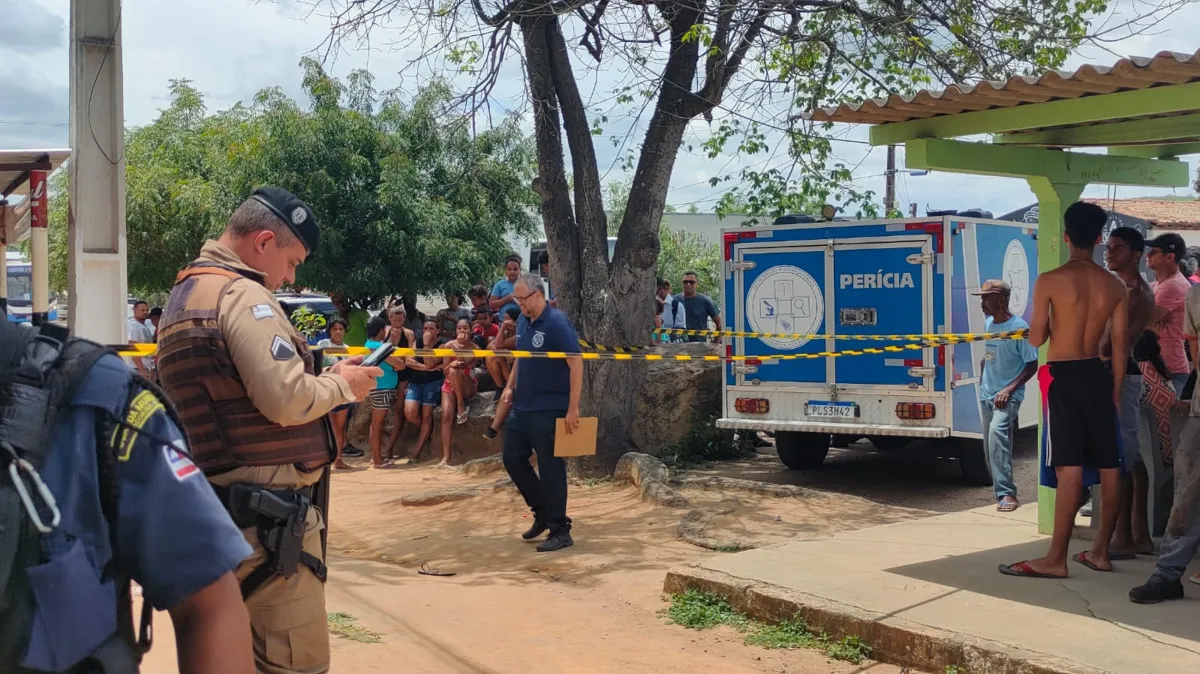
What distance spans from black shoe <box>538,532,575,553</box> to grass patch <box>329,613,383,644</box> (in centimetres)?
211

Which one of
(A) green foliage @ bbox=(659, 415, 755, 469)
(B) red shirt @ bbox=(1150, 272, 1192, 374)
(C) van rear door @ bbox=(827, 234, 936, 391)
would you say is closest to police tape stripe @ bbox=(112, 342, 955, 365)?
(C) van rear door @ bbox=(827, 234, 936, 391)

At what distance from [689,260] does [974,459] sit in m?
27.3

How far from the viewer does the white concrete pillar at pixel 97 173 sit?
5863 mm

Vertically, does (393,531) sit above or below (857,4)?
below

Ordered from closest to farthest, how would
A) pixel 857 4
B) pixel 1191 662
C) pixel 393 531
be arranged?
1. pixel 1191 662
2. pixel 393 531
3. pixel 857 4

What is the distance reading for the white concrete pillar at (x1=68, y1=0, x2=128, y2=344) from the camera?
231 inches

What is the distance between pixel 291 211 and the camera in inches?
132

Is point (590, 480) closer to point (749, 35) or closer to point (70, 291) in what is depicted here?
point (749, 35)

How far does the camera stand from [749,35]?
985cm

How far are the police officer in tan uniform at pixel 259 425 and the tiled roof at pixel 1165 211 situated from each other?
2869 centimetres

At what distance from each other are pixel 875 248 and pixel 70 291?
676 cm

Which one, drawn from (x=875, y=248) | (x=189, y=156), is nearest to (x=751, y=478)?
(x=875, y=248)

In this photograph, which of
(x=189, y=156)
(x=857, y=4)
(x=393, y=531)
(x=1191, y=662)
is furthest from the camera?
(x=189, y=156)

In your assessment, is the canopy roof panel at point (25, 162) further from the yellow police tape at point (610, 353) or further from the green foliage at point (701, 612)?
the green foliage at point (701, 612)
